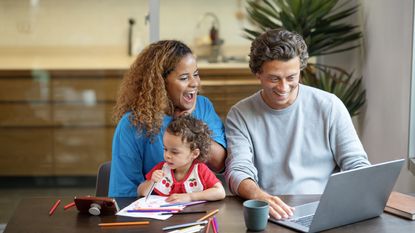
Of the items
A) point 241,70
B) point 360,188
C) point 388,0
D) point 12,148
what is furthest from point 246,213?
point 12,148

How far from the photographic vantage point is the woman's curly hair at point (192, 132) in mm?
2131

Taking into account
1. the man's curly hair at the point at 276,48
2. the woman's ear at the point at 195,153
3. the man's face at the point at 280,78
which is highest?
the man's curly hair at the point at 276,48

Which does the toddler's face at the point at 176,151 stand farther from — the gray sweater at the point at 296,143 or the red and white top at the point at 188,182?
the gray sweater at the point at 296,143

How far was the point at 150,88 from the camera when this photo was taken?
94.7 inches

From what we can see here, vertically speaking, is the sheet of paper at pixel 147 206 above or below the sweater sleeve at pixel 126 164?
below

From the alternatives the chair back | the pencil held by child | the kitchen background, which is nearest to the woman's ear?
the pencil held by child

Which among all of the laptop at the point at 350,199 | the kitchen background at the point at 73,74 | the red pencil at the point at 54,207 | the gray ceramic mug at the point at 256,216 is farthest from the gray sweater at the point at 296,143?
the kitchen background at the point at 73,74

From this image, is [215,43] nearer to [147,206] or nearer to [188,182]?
[188,182]

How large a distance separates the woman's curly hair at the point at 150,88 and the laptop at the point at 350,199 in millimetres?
656

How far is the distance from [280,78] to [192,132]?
0.39 meters

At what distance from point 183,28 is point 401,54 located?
1.71 meters

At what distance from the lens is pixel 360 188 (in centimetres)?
184

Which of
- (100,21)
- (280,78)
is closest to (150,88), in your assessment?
(280,78)

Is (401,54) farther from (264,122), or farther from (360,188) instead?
(360,188)
